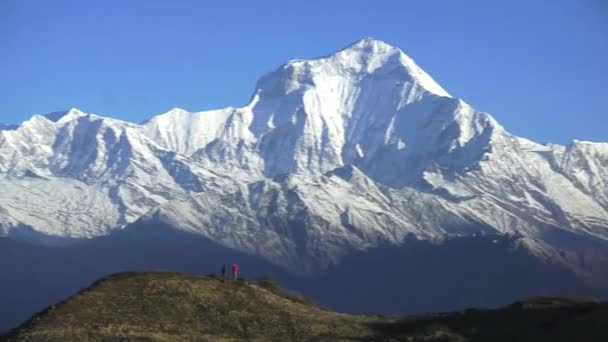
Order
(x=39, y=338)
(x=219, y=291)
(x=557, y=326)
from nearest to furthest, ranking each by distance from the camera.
Answer: (x=39, y=338)
(x=557, y=326)
(x=219, y=291)

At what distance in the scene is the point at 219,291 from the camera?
12219 centimetres

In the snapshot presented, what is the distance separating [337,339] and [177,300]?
16.9 m

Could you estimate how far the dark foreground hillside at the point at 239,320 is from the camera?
349 ft

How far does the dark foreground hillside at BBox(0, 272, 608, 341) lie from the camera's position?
349ft

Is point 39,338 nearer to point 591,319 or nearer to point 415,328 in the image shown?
point 415,328

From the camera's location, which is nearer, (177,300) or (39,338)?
(39,338)

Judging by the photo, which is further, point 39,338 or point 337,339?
point 337,339

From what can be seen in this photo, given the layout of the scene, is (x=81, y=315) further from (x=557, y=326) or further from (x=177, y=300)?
(x=557, y=326)

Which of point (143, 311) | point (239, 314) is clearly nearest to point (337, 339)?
point (239, 314)

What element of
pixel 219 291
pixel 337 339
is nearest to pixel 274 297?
pixel 219 291

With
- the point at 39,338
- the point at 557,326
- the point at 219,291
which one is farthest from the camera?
the point at 219,291

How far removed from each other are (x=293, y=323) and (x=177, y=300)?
11.6 m

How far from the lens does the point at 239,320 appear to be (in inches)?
4500

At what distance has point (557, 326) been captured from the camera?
4345 inches
